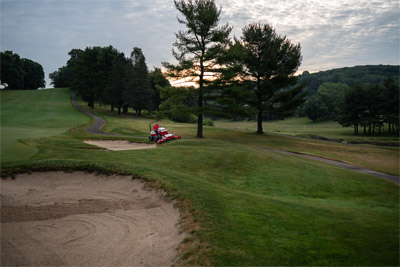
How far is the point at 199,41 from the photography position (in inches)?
1182

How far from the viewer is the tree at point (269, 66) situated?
35719 millimetres

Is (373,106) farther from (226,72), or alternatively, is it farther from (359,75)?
(359,75)

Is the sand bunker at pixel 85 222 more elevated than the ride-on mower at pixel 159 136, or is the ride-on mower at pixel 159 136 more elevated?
the ride-on mower at pixel 159 136

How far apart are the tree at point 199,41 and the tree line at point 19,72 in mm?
75652

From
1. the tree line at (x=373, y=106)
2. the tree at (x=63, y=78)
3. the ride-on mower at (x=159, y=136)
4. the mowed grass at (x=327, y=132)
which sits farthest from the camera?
the tree at (x=63, y=78)

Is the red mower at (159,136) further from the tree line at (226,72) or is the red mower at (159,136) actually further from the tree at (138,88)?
the tree at (138,88)

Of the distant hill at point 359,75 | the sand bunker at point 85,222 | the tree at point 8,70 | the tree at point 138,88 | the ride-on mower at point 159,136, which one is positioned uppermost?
the distant hill at point 359,75

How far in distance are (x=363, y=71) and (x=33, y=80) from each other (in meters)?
196

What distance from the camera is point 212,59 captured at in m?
29.8

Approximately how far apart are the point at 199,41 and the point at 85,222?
2714cm

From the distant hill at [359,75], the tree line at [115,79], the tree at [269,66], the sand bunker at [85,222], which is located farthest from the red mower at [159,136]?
the distant hill at [359,75]

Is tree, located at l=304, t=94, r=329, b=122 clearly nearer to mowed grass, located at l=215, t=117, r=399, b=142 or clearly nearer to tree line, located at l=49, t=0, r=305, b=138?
mowed grass, located at l=215, t=117, r=399, b=142

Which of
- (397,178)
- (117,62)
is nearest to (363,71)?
(117,62)

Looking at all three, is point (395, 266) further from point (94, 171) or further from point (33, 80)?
point (33, 80)
